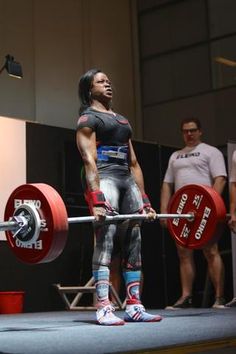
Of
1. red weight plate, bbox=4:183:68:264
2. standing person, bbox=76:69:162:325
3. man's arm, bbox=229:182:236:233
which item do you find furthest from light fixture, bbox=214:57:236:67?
red weight plate, bbox=4:183:68:264

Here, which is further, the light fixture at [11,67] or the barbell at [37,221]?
the light fixture at [11,67]

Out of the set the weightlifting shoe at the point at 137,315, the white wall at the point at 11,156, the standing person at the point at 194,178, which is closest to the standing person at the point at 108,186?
the weightlifting shoe at the point at 137,315

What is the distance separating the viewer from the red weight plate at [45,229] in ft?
8.80

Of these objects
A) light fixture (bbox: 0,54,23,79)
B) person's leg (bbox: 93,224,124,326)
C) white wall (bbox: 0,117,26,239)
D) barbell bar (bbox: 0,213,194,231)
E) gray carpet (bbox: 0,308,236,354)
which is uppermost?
light fixture (bbox: 0,54,23,79)

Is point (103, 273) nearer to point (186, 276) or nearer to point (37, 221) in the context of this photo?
point (37, 221)

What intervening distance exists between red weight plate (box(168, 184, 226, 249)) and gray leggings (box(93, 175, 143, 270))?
535 mm

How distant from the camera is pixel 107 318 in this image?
3.06m

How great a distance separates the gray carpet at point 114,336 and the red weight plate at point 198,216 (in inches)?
20.1

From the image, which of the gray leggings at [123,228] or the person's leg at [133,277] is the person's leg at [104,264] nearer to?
the gray leggings at [123,228]

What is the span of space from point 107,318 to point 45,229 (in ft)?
2.11

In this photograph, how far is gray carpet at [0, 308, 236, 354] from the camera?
2201 mm

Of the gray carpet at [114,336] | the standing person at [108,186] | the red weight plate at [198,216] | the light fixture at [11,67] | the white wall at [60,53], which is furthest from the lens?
the white wall at [60,53]

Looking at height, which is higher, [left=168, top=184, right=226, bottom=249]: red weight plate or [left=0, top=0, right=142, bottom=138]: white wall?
[left=0, top=0, right=142, bottom=138]: white wall

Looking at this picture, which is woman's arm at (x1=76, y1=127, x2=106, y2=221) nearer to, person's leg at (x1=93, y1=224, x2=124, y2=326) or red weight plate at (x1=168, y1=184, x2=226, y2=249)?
person's leg at (x1=93, y1=224, x2=124, y2=326)
